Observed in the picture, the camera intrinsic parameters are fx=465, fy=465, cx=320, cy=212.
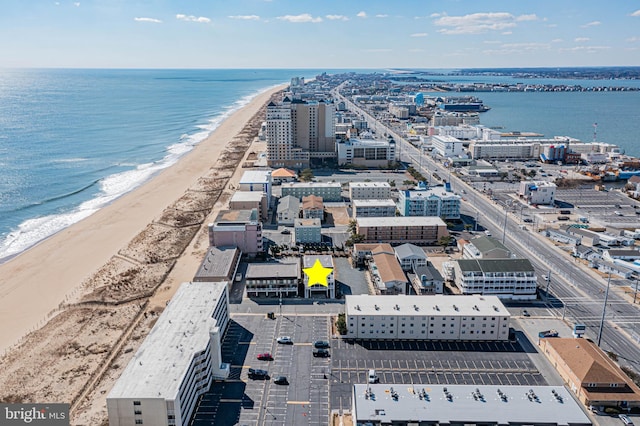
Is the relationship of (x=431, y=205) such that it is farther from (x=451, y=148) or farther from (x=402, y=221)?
(x=451, y=148)

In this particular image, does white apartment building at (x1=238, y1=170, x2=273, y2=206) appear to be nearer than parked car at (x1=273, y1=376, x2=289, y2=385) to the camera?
No

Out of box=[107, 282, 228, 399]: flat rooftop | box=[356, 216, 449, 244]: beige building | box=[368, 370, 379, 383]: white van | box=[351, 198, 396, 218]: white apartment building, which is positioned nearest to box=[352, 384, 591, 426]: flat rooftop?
box=[368, 370, 379, 383]: white van

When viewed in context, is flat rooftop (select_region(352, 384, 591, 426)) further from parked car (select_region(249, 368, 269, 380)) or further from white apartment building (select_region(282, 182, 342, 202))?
white apartment building (select_region(282, 182, 342, 202))

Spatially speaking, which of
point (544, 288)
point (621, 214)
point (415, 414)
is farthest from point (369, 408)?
point (621, 214)

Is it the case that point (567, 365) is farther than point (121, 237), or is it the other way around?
point (121, 237)

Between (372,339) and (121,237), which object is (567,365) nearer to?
(372,339)
